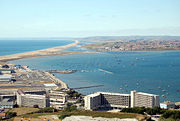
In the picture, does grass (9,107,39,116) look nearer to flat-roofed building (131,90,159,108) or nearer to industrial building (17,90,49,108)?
industrial building (17,90,49,108)

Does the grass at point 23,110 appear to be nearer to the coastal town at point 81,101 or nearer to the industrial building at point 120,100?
the coastal town at point 81,101

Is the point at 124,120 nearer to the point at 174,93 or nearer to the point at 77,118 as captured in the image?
the point at 77,118

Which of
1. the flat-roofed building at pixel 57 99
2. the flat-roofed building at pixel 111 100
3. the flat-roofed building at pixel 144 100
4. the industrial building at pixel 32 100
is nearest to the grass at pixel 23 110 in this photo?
the industrial building at pixel 32 100

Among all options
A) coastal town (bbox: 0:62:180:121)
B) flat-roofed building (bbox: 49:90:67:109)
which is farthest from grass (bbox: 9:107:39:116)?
flat-roofed building (bbox: 49:90:67:109)

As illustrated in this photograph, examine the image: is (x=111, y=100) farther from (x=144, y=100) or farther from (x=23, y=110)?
(x=23, y=110)

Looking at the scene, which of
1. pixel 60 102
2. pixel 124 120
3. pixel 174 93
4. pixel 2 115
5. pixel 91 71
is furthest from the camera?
pixel 91 71

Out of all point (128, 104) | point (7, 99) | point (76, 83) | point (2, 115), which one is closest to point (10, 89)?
point (7, 99)
